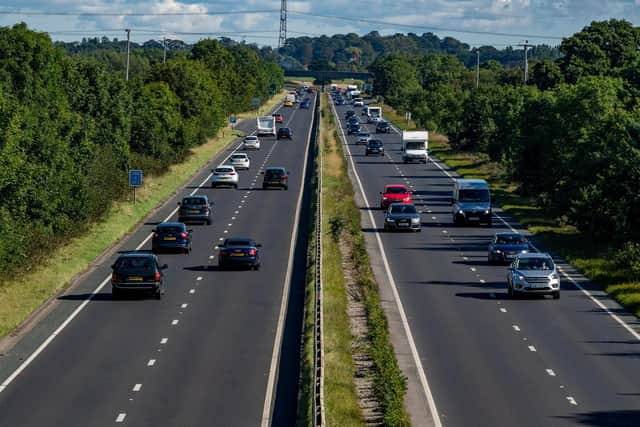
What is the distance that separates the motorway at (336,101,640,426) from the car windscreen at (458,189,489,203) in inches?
277

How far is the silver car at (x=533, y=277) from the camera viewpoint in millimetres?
44000

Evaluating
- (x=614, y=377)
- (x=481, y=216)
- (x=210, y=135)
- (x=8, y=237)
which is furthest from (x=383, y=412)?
(x=210, y=135)

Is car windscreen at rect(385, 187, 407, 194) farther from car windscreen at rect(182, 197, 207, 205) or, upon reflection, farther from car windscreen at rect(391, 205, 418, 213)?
car windscreen at rect(182, 197, 207, 205)

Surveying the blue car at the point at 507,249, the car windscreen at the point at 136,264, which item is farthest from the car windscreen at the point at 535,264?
the car windscreen at the point at 136,264

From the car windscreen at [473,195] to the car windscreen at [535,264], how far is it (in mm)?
22773

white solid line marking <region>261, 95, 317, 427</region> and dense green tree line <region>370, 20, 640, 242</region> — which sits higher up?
dense green tree line <region>370, 20, 640, 242</region>

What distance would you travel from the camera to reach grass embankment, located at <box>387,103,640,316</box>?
153ft

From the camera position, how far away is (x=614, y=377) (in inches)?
1238

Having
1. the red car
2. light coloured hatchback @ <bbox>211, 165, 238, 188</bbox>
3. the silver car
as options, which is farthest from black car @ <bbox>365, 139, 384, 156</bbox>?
the silver car

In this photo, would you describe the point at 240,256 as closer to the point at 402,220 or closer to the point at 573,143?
the point at 402,220

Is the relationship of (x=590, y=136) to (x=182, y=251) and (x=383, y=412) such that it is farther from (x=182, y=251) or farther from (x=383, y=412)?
(x=383, y=412)

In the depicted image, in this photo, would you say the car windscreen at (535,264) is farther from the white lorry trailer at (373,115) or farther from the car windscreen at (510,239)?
the white lorry trailer at (373,115)

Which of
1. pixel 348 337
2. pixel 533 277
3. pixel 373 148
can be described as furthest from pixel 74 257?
pixel 373 148

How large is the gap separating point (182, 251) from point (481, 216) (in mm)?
18067
